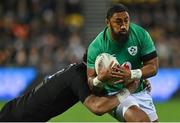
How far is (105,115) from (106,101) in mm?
7197

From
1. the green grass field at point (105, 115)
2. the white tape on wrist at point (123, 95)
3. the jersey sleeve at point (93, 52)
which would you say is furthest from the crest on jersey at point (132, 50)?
the green grass field at point (105, 115)

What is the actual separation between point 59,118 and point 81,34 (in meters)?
7.34

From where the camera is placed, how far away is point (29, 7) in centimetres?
2206

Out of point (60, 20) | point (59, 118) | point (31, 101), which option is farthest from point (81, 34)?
point (31, 101)

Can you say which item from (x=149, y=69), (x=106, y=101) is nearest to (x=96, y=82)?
(x=106, y=101)

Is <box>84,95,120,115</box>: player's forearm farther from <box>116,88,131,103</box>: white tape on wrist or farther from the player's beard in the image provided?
the player's beard

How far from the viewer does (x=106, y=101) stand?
26.4 ft

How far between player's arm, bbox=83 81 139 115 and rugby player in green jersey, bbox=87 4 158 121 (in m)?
0.11

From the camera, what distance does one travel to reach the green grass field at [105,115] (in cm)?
1442

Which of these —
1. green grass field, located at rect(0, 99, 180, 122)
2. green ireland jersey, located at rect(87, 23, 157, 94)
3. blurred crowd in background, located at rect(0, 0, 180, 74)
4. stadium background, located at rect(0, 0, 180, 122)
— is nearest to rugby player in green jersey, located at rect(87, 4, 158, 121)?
green ireland jersey, located at rect(87, 23, 157, 94)

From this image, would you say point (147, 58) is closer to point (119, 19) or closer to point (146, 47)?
point (146, 47)

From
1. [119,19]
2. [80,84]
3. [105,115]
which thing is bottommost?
[105,115]

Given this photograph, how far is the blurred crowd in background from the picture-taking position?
19.6 m

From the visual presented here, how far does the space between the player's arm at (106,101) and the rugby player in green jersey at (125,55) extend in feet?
0.36
